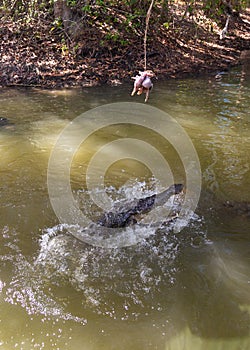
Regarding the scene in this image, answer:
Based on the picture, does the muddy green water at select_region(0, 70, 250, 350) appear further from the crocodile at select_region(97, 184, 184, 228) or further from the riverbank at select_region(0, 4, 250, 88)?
the riverbank at select_region(0, 4, 250, 88)

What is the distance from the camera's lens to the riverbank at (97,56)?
32.4ft

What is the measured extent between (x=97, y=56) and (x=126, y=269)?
9.45 m

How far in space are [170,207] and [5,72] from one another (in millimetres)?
7762

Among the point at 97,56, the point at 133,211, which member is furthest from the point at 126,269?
the point at 97,56

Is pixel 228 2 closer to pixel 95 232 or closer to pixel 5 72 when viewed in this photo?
pixel 5 72

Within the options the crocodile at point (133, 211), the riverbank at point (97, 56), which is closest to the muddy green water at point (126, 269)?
the crocodile at point (133, 211)

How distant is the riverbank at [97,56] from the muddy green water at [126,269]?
190 inches

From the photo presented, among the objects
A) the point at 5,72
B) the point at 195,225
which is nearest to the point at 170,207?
the point at 195,225

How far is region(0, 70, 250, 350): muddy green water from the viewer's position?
2.49 metres

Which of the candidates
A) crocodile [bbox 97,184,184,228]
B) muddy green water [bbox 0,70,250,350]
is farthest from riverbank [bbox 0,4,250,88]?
crocodile [bbox 97,184,184,228]

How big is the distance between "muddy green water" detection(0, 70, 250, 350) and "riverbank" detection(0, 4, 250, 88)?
482cm

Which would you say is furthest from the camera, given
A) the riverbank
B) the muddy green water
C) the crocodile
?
the riverbank

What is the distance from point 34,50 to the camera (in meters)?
10.7

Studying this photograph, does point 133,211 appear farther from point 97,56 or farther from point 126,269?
point 97,56
